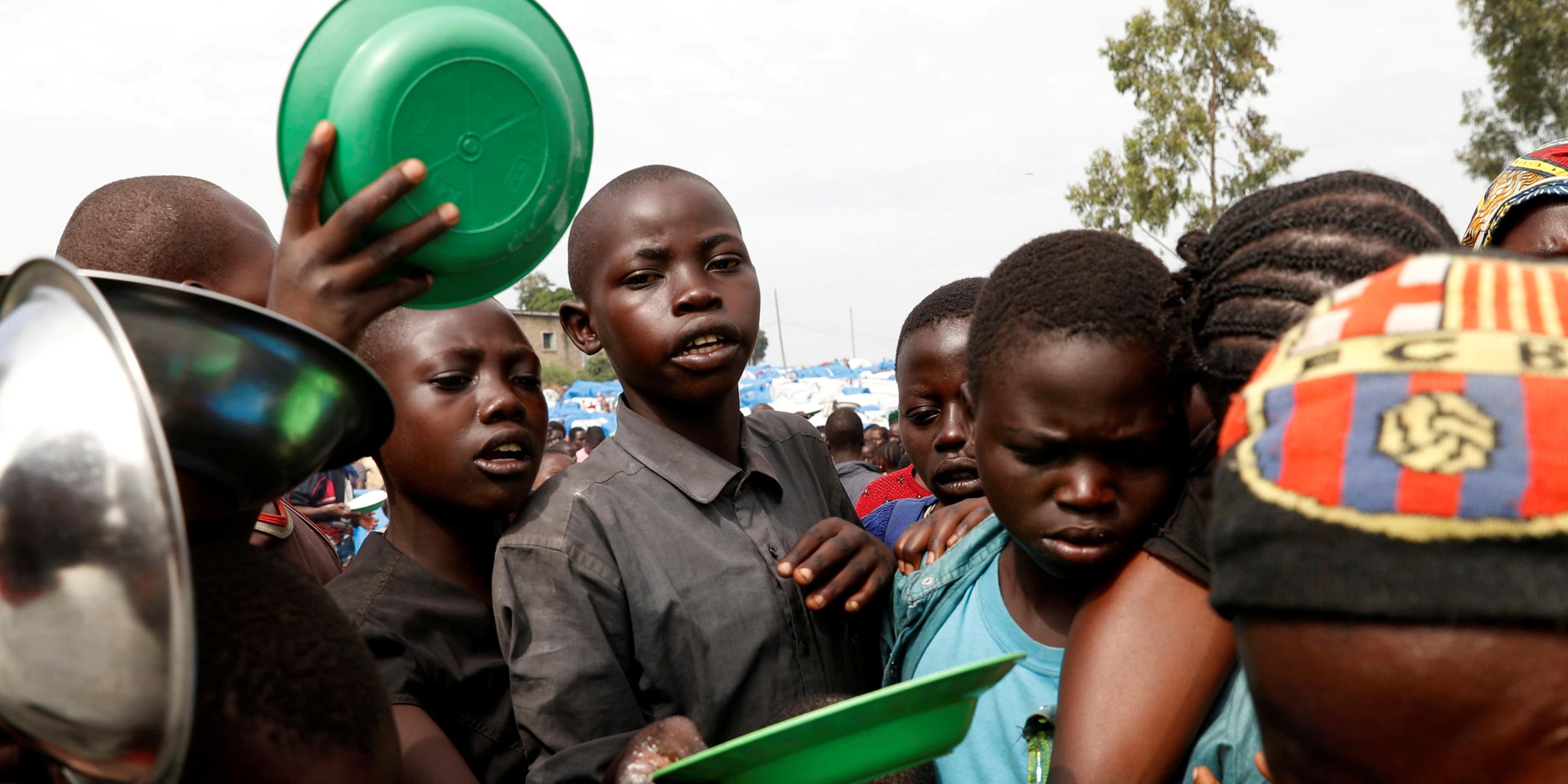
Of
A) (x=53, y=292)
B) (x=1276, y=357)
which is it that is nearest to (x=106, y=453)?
(x=53, y=292)

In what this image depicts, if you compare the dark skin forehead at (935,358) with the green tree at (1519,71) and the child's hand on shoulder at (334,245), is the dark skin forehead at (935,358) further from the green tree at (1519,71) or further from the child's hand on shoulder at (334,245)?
the green tree at (1519,71)

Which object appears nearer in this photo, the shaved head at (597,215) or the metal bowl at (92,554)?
the metal bowl at (92,554)

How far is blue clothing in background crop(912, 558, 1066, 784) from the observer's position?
177cm

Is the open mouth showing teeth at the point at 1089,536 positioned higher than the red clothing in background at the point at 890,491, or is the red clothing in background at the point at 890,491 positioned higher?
the open mouth showing teeth at the point at 1089,536

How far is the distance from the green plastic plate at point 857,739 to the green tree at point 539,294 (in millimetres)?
55214

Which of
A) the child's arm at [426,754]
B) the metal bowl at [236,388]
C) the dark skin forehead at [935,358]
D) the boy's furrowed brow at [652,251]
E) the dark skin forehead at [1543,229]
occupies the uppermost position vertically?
the metal bowl at [236,388]

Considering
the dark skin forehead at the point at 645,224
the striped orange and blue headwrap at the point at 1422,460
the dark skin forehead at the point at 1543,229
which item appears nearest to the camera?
the striped orange and blue headwrap at the point at 1422,460

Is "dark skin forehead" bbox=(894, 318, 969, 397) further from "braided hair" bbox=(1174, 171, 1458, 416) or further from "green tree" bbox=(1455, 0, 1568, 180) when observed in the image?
"green tree" bbox=(1455, 0, 1568, 180)

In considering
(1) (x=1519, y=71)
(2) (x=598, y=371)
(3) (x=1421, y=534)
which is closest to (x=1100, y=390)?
(3) (x=1421, y=534)

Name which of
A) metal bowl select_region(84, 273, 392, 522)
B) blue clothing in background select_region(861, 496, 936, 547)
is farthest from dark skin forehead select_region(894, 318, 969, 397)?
metal bowl select_region(84, 273, 392, 522)

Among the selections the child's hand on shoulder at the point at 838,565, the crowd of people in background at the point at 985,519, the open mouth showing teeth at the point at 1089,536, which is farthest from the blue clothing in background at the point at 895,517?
the open mouth showing teeth at the point at 1089,536

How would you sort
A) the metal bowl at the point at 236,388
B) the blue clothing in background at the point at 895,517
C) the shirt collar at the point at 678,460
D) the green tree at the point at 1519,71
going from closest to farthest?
the metal bowl at the point at 236,388 < the shirt collar at the point at 678,460 < the blue clothing in background at the point at 895,517 < the green tree at the point at 1519,71

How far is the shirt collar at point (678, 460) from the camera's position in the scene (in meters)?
2.32

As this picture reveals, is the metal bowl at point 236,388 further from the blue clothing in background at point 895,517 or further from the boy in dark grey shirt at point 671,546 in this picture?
the blue clothing in background at point 895,517
